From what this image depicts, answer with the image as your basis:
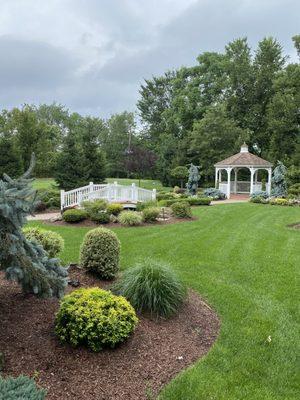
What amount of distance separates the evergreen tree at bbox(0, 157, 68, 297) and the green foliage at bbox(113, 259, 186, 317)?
1.27 meters

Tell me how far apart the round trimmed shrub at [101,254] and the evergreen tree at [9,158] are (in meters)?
20.4

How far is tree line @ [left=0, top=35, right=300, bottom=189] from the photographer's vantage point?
1136 inches

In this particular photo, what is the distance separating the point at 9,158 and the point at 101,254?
21367mm

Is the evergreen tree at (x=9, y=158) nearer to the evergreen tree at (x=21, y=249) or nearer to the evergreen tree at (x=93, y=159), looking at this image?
the evergreen tree at (x=93, y=159)

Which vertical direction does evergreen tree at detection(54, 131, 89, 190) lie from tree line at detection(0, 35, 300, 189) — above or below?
below

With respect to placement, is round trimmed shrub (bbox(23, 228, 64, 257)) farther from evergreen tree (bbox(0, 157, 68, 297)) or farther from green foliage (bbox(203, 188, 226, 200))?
green foliage (bbox(203, 188, 226, 200))

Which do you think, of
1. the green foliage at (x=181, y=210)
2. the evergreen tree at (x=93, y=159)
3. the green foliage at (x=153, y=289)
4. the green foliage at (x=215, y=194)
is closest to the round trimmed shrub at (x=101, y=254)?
the green foliage at (x=153, y=289)

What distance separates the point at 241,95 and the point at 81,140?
1961cm

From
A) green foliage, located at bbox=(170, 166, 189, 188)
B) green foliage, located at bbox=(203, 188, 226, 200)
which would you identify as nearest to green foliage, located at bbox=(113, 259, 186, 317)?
green foliage, located at bbox=(203, 188, 226, 200)

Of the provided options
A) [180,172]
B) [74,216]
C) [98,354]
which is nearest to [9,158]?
[74,216]

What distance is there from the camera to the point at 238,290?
6398 millimetres

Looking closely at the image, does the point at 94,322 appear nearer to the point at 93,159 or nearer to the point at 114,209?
the point at 114,209

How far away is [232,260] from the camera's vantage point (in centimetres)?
838

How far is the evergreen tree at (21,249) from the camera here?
10.5ft
